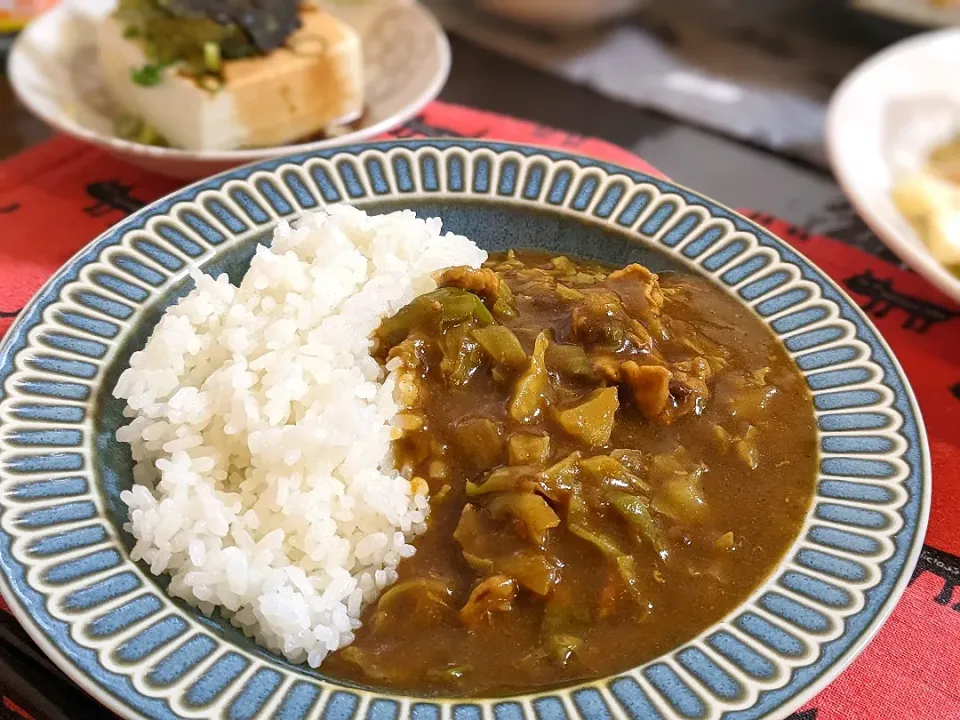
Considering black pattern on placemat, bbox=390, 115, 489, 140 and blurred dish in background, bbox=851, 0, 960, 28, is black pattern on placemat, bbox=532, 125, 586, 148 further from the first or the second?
blurred dish in background, bbox=851, 0, 960, 28

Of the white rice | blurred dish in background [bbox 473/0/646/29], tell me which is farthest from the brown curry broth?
blurred dish in background [bbox 473/0/646/29]

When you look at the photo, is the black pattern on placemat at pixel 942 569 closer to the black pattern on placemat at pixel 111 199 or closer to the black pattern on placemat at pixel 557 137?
the black pattern on placemat at pixel 557 137

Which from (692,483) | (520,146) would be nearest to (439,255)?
(520,146)

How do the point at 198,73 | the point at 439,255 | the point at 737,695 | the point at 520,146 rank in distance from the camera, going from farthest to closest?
the point at 198,73 → the point at 520,146 → the point at 439,255 → the point at 737,695

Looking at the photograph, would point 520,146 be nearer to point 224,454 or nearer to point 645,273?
point 645,273

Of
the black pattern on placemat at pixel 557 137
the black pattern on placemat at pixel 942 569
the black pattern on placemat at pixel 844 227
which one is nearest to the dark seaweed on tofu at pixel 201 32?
the black pattern on placemat at pixel 557 137

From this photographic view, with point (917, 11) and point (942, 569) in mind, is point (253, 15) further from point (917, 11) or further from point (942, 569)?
point (917, 11)
